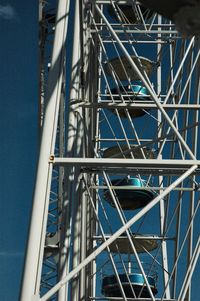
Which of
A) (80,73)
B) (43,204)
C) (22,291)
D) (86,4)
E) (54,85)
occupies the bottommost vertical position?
(22,291)

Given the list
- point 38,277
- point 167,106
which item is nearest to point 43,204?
point 38,277

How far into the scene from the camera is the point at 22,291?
962cm

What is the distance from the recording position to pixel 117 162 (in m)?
11.0

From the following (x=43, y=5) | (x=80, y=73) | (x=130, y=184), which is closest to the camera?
(x=80, y=73)

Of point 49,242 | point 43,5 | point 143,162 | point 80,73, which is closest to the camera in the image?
point 143,162

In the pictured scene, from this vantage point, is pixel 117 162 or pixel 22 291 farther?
pixel 117 162

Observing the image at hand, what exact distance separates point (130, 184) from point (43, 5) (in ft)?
51.7

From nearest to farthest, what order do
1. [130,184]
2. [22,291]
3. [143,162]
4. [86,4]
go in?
1. [22,291]
2. [143,162]
3. [86,4]
4. [130,184]

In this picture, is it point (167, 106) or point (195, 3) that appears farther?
point (167, 106)

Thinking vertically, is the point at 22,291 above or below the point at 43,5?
below

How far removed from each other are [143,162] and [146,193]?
383 inches

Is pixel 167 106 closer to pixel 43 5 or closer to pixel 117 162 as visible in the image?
pixel 117 162

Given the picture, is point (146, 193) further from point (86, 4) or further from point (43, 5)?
point (43, 5)

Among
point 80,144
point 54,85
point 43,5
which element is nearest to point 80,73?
point 80,144
